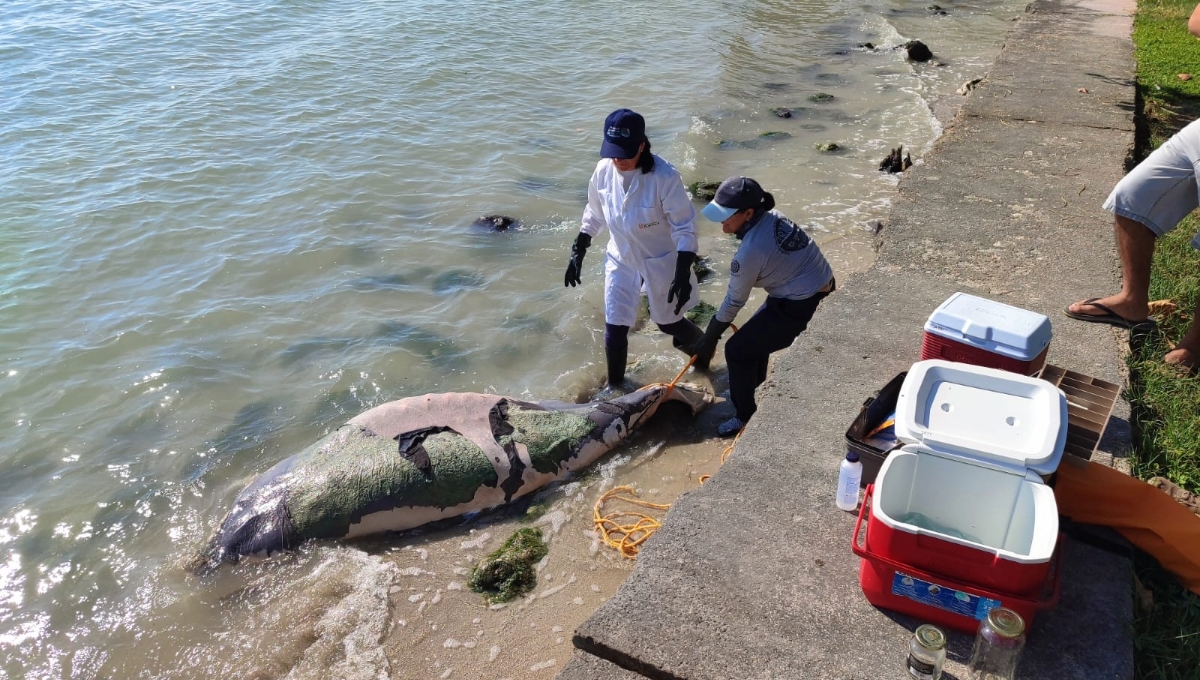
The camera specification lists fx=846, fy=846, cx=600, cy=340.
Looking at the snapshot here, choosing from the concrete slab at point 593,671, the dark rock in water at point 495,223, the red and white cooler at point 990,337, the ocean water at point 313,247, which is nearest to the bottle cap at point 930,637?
the concrete slab at point 593,671

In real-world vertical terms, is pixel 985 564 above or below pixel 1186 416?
above

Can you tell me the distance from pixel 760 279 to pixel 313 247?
17.7ft

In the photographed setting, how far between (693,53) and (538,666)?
1352 centimetres

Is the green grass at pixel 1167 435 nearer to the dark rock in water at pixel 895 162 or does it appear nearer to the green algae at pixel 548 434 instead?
the dark rock in water at pixel 895 162

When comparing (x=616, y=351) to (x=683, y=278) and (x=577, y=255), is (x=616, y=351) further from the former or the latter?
(x=683, y=278)

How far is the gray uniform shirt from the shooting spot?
503 centimetres

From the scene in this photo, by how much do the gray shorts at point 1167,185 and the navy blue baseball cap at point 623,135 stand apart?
2690mm

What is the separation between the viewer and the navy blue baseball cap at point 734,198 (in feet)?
16.0

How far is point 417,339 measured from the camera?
7289 millimetres

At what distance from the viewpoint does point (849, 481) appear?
329 centimetres

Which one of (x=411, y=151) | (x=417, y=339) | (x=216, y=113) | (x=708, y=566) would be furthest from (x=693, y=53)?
(x=708, y=566)

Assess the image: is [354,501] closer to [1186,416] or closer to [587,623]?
[587,623]

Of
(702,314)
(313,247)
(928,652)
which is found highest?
(928,652)

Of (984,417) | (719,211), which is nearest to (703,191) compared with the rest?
(719,211)
